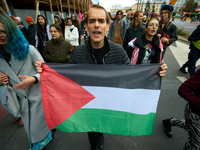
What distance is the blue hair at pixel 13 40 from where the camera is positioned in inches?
49.0

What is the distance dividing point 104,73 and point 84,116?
63 cm

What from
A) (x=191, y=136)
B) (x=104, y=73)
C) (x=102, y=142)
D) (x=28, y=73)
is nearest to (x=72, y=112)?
(x=104, y=73)

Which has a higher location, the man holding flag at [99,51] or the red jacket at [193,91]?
the man holding flag at [99,51]

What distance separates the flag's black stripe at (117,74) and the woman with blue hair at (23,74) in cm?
35

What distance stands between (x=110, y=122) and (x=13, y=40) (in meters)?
1.52

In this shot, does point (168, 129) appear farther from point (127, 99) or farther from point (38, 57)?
point (38, 57)

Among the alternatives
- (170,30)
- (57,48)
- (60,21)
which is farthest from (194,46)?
(60,21)

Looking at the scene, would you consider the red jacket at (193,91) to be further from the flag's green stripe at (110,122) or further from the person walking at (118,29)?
the person walking at (118,29)

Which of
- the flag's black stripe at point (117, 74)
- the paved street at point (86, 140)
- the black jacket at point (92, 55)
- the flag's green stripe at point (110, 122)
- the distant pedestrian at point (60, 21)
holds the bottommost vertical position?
the paved street at point (86, 140)

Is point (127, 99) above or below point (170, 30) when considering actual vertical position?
below

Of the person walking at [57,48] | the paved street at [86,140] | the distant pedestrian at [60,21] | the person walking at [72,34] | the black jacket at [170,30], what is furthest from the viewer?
the distant pedestrian at [60,21]

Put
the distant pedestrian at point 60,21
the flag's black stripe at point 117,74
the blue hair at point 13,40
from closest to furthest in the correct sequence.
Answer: the blue hair at point 13,40, the flag's black stripe at point 117,74, the distant pedestrian at point 60,21

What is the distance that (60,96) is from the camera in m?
1.46

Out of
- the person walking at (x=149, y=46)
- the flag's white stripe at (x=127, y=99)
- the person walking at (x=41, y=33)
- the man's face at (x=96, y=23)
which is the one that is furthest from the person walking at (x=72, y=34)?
the flag's white stripe at (x=127, y=99)
